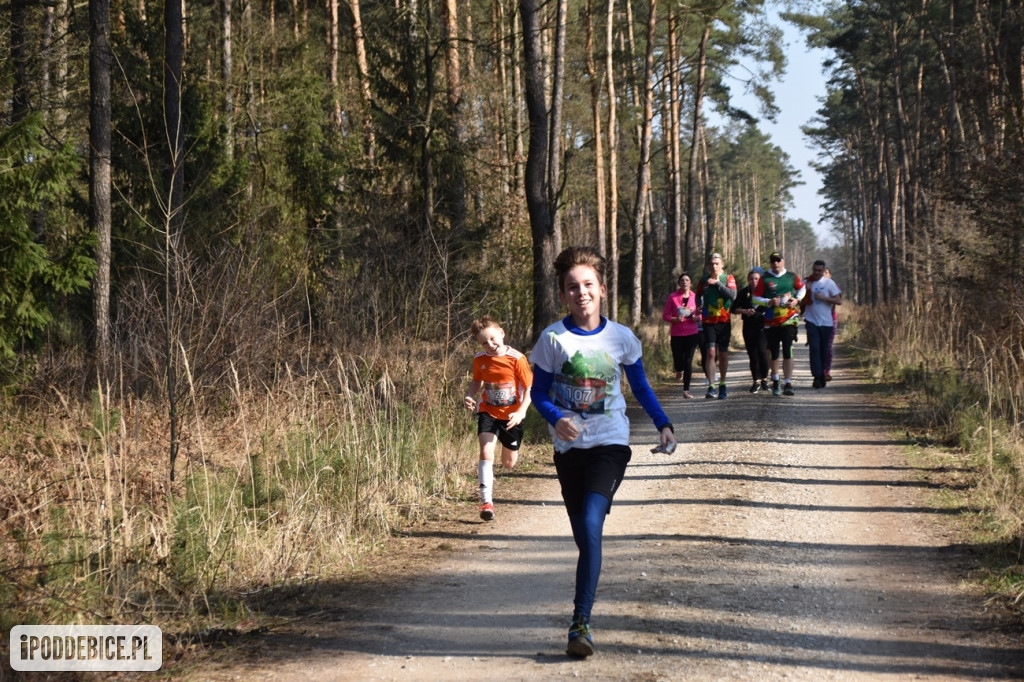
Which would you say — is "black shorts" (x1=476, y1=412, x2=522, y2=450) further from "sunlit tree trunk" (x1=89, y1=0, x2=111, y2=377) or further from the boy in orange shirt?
"sunlit tree trunk" (x1=89, y1=0, x2=111, y2=377)

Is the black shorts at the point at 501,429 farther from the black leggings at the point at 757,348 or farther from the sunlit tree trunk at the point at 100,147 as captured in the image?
the sunlit tree trunk at the point at 100,147

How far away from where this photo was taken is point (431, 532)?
773 cm

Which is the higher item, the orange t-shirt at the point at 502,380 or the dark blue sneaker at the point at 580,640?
the orange t-shirt at the point at 502,380

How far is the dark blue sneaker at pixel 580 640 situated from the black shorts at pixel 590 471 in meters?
0.53

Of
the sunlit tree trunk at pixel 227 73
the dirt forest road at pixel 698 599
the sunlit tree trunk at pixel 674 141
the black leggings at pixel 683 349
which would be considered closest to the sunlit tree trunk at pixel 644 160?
the sunlit tree trunk at pixel 674 141

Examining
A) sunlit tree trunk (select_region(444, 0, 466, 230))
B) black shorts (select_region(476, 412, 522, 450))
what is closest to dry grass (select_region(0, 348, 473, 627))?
black shorts (select_region(476, 412, 522, 450))

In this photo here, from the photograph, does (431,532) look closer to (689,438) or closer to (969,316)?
(689,438)

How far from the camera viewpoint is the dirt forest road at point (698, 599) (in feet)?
15.5

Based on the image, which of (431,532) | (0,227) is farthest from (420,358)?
(0,227)

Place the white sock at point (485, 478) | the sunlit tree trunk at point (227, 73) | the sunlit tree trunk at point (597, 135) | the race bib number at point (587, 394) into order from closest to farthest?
the race bib number at point (587, 394), the white sock at point (485, 478), the sunlit tree trunk at point (227, 73), the sunlit tree trunk at point (597, 135)

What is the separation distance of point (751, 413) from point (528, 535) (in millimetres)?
7064

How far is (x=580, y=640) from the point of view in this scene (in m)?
4.70

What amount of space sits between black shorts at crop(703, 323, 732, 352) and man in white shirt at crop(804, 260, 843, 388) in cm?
119

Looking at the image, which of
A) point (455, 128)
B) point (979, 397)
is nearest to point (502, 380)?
point (979, 397)
